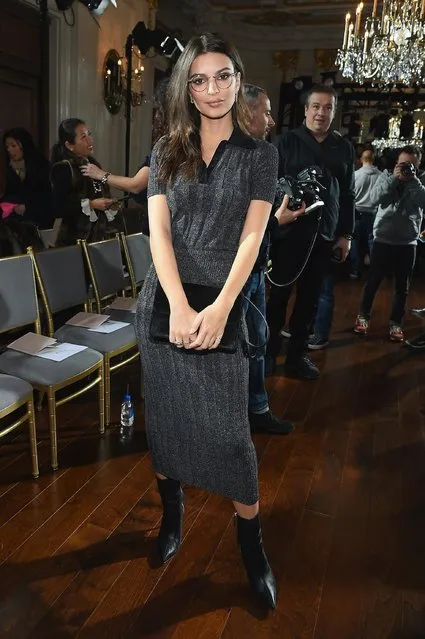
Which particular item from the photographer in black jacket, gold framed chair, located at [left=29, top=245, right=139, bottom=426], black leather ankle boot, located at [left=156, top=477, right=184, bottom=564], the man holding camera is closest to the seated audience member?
gold framed chair, located at [left=29, top=245, right=139, bottom=426]

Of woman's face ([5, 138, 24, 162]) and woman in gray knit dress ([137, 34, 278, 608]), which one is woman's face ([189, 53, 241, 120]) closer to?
woman in gray knit dress ([137, 34, 278, 608])

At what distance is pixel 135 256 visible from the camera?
3186 mm

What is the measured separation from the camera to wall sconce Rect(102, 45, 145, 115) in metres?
5.80

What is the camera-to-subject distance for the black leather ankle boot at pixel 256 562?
4.77 feet

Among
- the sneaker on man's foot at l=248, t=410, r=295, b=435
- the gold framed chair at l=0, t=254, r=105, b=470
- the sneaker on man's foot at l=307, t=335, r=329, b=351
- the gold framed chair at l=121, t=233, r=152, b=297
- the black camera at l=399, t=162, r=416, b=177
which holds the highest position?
the black camera at l=399, t=162, r=416, b=177

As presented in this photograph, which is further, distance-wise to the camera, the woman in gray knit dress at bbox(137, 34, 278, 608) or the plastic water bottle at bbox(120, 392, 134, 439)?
the plastic water bottle at bbox(120, 392, 134, 439)

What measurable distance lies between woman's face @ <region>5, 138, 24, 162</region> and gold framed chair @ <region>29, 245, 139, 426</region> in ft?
3.74

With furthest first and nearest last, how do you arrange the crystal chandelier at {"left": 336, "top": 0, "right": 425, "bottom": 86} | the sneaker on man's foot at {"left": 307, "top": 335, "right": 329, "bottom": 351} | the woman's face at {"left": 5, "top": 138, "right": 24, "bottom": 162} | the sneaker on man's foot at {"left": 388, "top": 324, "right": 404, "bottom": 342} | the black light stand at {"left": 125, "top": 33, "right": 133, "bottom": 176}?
the black light stand at {"left": 125, "top": 33, "right": 133, "bottom": 176} → the sneaker on man's foot at {"left": 388, "top": 324, "right": 404, "bottom": 342} → the crystal chandelier at {"left": 336, "top": 0, "right": 425, "bottom": 86} → the sneaker on man's foot at {"left": 307, "top": 335, "right": 329, "bottom": 351} → the woman's face at {"left": 5, "top": 138, "right": 24, "bottom": 162}

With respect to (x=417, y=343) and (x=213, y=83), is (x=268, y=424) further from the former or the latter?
(x=417, y=343)

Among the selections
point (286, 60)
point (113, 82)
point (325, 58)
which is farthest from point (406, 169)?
point (286, 60)

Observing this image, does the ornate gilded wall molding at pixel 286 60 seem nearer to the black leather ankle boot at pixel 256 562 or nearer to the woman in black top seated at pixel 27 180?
the woman in black top seated at pixel 27 180

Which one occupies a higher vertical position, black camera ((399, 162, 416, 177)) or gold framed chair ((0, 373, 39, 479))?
black camera ((399, 162, 416, 177))

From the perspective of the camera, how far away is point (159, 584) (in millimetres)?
1561

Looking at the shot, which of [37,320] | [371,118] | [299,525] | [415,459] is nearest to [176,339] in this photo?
[299,525]
